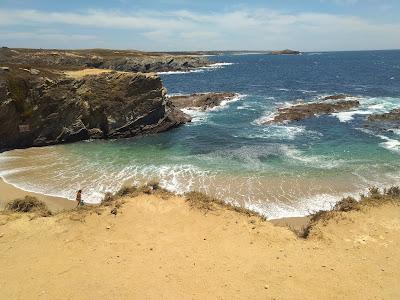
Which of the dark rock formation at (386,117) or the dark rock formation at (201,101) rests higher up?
the dark rock formation at (386,117)

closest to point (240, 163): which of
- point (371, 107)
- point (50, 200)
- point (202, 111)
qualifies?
point (50, 200)

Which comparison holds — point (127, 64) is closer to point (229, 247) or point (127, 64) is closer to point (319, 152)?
point (319, 152)

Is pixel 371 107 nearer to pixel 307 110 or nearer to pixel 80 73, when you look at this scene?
pixel 307 110

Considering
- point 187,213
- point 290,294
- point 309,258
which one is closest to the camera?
point 290,294

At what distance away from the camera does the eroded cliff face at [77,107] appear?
3441 cm

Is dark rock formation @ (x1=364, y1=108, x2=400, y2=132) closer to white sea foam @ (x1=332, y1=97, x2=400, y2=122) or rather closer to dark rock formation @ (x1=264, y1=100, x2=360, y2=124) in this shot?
white sea foam @ (x1=332, y1=97, x2=400, y2=122)

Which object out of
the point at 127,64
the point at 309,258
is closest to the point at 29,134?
the point at 309,258

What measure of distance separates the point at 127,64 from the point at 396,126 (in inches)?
4104

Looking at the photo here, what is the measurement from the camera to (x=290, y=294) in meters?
11.0

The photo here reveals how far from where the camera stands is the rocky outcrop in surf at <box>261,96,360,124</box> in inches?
1784

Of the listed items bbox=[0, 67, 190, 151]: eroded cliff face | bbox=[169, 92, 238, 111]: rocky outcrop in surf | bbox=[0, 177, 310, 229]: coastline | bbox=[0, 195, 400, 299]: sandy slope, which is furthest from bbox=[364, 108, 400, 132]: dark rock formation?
bbox=[0, 195, 400, 299]: sandy slope

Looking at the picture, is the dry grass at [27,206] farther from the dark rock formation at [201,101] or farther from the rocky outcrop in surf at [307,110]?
the dark rock formation at [201,101]

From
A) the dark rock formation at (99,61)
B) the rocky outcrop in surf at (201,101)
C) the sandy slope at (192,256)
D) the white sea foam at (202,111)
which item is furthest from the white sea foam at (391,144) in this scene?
the dark rock formation at (99,61)

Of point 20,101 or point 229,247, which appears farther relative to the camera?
point 20,101
